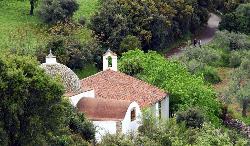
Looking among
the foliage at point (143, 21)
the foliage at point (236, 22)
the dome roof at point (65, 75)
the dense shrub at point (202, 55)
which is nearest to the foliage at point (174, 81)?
the dome roof at point (65, 75)

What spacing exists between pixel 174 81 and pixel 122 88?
4888mm

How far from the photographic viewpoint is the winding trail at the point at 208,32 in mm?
84125

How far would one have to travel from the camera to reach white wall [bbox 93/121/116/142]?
170 feet

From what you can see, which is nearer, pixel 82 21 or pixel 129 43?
pixel 129 43

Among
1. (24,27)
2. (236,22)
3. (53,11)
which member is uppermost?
(53,11)

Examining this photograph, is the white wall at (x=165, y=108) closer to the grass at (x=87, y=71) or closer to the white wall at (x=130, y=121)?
the white wall at (x=130, y=121)

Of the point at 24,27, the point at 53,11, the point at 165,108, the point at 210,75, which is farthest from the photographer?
the point at 53,11

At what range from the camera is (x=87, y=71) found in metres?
71.0

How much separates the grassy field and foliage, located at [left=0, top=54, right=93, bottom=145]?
22.2 metres

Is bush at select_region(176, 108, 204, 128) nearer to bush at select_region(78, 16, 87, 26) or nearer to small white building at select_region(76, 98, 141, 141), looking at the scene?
small white building at select_region(76, 98, 141, 141)

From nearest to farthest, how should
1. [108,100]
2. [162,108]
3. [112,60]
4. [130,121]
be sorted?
[130,121] < [108,100] < [162,108] < [112,60]

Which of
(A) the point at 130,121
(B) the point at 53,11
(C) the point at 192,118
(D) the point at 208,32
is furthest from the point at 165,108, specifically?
(D) the point at 208,32

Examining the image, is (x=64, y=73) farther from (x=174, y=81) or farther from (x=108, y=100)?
(x=174, y=81)

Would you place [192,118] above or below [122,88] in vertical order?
below
